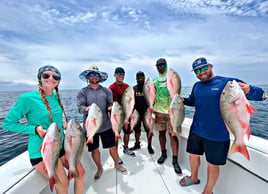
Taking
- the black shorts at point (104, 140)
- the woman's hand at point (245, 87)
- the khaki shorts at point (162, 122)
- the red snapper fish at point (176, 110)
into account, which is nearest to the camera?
the woman's hand at point (245, 87)

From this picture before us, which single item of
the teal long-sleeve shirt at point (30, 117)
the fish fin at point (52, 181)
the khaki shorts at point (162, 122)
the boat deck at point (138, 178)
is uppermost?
the teal long-sleeve shirt at point (30, 117)

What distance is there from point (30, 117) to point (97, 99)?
1.09 metres

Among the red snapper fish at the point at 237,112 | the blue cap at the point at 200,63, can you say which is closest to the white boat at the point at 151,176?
the red snapper fish at the point at 237,112

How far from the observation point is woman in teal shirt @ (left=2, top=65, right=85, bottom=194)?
154 centimetres

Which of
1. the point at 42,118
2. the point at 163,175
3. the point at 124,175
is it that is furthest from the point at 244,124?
the point at 42,118

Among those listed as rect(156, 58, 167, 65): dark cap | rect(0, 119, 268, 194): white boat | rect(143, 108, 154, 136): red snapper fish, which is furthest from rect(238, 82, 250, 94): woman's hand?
rect(143, 108, 154, 136): red snapper fish

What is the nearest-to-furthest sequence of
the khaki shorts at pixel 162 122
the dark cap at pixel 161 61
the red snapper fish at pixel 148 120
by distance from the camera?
1. the dark cap at pixel 161 61
2. the khaki shorts at pixel 162 122
3. the red snapper fish at pixel 148 120

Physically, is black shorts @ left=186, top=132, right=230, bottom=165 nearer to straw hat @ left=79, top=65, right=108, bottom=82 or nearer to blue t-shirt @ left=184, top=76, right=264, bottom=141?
blue t-shirt @ left=184, top=76, right=264, bottom=141

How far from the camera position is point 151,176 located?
276 cm

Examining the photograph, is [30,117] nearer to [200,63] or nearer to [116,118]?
[116,118]

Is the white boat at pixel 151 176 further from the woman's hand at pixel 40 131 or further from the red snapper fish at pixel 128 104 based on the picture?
the red snapper fish at pixel 128 104

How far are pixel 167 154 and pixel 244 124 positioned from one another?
92.0 inches

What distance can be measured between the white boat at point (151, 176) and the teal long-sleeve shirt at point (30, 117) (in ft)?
1.22

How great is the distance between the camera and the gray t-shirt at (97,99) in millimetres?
2436
